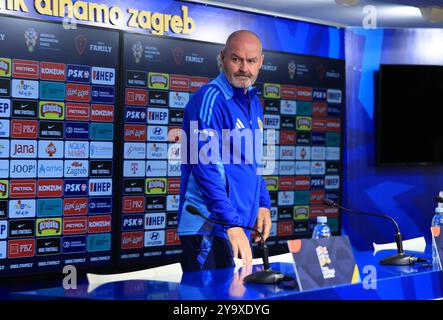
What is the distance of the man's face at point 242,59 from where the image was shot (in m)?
3.21

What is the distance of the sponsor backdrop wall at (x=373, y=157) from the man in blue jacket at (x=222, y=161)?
381 centimetres

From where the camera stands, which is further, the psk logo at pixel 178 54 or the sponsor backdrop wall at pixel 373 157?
the sponsor backdrop wall at pixel 373 157

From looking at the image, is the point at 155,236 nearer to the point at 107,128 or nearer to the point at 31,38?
the point at 107,128

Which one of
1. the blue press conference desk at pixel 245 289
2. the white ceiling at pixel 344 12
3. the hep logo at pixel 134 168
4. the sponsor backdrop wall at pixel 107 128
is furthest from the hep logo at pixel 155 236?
the blue press conference desk at pixel 245 289

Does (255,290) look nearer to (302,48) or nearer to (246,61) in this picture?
(246,61)

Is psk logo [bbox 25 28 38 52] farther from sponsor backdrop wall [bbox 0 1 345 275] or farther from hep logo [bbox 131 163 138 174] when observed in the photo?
hep logo [bbox 131 163 138 174]

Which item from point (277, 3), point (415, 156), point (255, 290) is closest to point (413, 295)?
point (255, 290)

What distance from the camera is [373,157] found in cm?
714

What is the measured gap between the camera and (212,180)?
3002mm

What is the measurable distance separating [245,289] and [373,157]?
16.3 feet

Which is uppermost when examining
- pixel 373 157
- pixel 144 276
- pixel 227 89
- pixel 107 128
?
pixel 227 89

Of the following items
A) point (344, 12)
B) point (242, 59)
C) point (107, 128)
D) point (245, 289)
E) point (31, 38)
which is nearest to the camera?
point (245, 289)

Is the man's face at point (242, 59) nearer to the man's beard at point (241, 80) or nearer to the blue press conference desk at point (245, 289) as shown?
the man's beard at point (241, 80)

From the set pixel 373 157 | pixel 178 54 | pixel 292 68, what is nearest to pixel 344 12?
pixel 292 68
